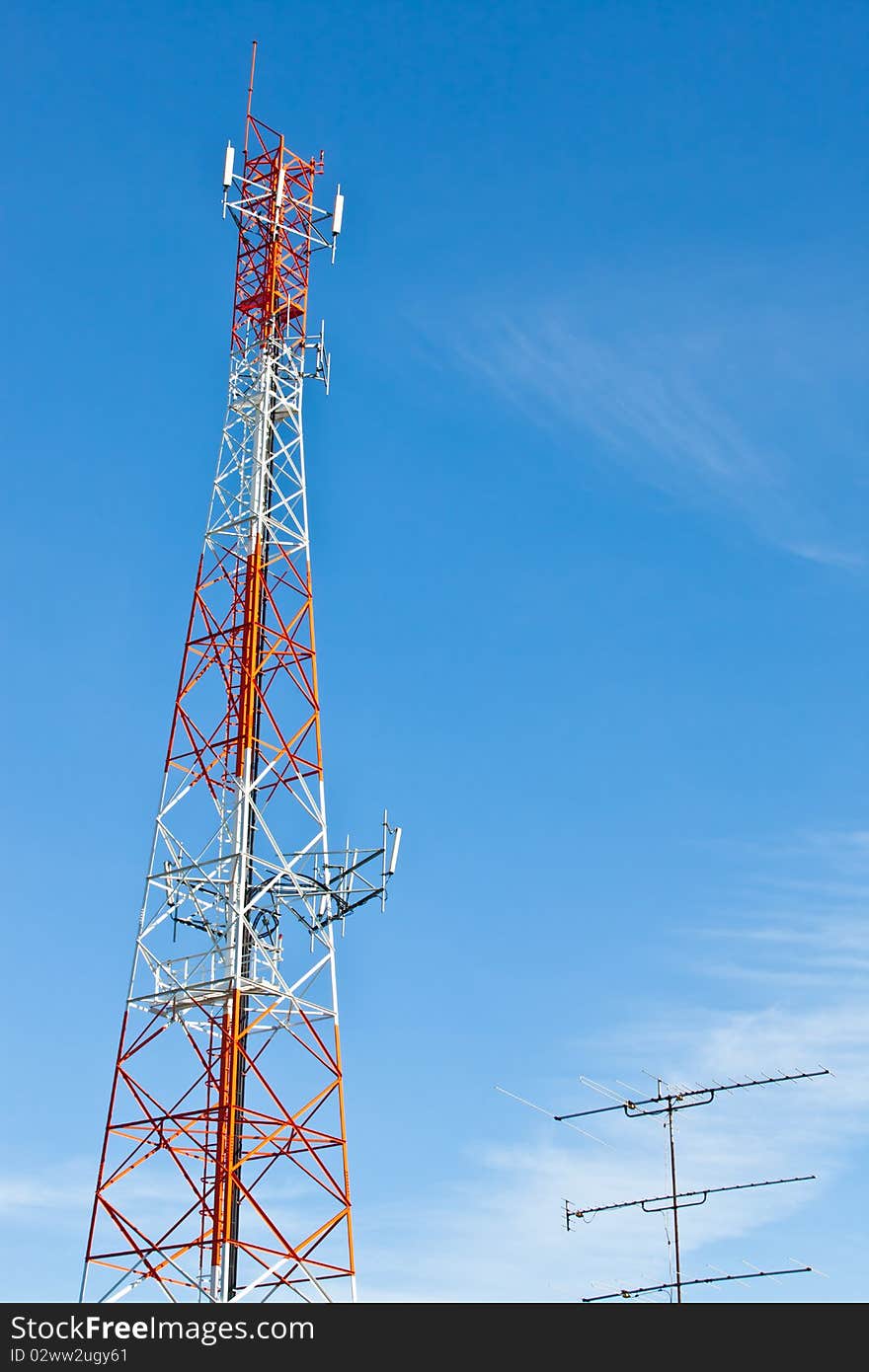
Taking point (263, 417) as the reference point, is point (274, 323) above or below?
above

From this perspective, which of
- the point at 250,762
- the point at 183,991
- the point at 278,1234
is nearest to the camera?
the point at 278,1234

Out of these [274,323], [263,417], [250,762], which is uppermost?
[274,323]
